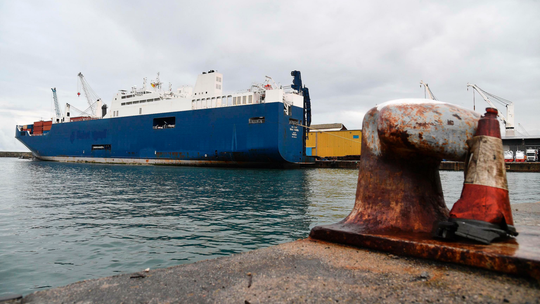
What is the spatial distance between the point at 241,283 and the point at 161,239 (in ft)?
13.6

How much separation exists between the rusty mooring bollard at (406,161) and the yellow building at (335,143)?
33360 mm

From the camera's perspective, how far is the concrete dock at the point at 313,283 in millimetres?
1712

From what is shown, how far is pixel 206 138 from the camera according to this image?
31797mm

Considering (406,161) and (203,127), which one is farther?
(203,127)

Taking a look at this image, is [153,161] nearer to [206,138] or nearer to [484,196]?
[206,138]

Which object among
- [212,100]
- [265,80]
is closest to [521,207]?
[265,80]

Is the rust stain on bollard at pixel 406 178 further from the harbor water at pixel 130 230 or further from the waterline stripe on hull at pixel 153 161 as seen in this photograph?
the waterline stripe on hull at pixel 153 161

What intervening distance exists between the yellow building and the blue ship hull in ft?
25.5

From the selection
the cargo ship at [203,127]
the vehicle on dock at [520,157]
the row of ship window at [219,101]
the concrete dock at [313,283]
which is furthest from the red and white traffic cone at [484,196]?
the vehicle on dock at [520,157]

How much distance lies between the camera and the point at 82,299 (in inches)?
77.3

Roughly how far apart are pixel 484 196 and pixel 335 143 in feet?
121

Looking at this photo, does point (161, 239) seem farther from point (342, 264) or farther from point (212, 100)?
point (212, 100)

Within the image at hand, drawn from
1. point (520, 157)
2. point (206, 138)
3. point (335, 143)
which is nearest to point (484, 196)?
point (206, 138)

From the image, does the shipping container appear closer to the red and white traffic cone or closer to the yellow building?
the yellow building
